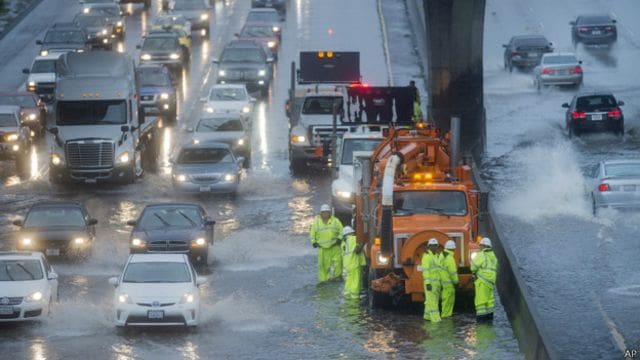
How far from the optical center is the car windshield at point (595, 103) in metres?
56.2

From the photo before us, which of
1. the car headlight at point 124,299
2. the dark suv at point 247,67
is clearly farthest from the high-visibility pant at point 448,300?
the dark suv at point 247,67

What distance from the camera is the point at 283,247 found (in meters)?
39.4

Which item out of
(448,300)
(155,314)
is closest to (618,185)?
(448,300)

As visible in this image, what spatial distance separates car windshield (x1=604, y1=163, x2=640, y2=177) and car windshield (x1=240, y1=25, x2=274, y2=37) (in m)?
34.7

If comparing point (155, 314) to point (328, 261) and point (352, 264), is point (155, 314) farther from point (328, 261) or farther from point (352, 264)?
point (328, 261)

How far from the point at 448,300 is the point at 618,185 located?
11967mm

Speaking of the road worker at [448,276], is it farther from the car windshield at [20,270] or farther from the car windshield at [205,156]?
the car windshield at [205,156]

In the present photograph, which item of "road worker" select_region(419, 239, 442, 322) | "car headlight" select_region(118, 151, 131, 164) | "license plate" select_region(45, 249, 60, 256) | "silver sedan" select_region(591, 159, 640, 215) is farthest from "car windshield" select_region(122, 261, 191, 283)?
"car headlight" select_region(118, 151, 131, 164)

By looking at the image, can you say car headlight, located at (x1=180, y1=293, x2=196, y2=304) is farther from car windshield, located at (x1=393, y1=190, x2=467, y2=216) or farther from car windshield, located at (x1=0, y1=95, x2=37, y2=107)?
car windshield, located at (x1=0, y1=95, x2=37, y2=107)

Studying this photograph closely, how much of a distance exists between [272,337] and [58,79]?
2262 centimetres

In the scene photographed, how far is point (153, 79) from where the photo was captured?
199 feet

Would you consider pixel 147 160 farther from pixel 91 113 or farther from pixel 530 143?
pixel 530 143

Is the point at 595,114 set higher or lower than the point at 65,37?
lower

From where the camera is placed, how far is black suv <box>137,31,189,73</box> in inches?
2712
